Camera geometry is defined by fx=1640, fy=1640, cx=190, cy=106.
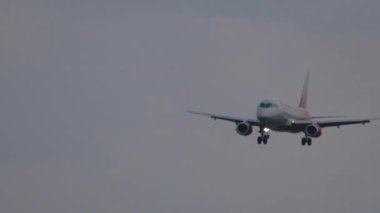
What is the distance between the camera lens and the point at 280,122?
17212 centimetres

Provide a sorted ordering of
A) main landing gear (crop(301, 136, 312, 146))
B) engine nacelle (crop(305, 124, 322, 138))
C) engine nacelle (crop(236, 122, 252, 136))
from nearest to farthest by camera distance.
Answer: engine nacelle (crop(236, 122, 252, 136)) < engine nacelle (crop(305, 124, 322, 138)) < main landing gear (crop(301, 136, 312, 146))

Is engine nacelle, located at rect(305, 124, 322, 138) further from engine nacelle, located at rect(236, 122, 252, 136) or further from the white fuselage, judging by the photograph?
engine nacelle, located at rect(236, 122, 252, 136)

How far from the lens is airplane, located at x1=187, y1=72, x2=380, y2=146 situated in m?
171

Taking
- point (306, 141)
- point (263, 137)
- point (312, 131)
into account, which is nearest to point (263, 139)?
point (263, 137)

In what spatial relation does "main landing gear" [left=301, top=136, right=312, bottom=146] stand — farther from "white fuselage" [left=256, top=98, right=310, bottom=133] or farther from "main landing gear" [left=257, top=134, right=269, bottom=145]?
"main landing gear" [left=257, top=134, right=269, bottom=145]

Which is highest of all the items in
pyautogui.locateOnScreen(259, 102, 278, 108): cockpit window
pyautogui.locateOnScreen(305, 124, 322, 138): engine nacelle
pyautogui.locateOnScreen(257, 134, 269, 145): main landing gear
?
pyautogui.locateOnScreen(259, 102, 278, 108): cockpit window

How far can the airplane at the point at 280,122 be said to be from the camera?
171000 millimetres

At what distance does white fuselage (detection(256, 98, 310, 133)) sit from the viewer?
170 m

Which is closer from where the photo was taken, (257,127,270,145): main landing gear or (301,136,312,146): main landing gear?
(257,127,270,145): main landing gear

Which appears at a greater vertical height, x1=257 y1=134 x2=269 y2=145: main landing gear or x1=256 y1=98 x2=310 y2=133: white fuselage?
x1=256 y1=98 x2=310 y2=133: white fuselage

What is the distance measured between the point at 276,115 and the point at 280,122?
1532mm

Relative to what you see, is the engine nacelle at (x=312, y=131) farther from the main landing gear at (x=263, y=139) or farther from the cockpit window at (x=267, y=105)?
the cockpit window at (x=267, y=105)

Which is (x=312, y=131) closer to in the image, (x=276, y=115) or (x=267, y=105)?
(x=276, y=115)

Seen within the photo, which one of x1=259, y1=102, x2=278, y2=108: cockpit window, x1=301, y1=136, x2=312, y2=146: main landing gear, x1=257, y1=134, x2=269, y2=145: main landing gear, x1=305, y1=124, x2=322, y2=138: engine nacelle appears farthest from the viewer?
x1=301, y1=136, x2=312, y2=146: main landing gear
